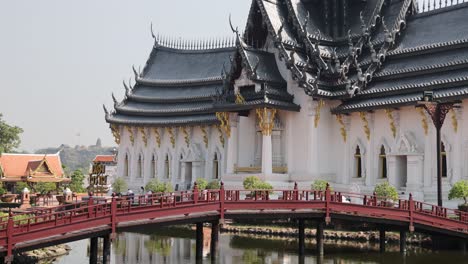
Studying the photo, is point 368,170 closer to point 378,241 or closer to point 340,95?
point 340,95

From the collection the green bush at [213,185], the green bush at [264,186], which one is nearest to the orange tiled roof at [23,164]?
the green bush at [213,185]

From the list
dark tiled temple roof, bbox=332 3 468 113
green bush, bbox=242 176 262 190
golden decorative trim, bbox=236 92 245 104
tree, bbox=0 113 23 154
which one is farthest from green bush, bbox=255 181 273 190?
tree, bbox=0 113 23 154

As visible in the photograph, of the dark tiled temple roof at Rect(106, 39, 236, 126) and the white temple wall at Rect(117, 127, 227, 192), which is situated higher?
the dark tiled temple roof at Rect(106, 39, 236, 126)

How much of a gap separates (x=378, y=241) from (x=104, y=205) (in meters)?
12.8

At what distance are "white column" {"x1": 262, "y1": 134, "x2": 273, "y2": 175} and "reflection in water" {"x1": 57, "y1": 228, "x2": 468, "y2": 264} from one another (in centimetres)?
437

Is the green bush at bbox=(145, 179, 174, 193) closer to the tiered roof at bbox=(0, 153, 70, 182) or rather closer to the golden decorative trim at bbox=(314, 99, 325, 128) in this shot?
the golden decorative trim at bbox=(314, 99, 325, 128)

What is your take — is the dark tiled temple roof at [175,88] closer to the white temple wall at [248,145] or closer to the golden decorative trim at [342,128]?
the white temple wall at [248,145]

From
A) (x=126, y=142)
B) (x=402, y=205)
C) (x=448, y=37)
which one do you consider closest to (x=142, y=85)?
(x=126, y=142)

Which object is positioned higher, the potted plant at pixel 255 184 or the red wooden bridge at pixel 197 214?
the potted plant at pixel 255 184

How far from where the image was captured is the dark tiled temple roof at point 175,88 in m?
44.2

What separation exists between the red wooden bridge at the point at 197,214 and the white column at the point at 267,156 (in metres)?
8.12

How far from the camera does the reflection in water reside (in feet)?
81.9

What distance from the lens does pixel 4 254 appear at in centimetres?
1834

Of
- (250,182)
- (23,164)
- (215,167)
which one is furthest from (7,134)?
(250,182)
